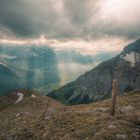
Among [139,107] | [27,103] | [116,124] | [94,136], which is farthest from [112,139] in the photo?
[27,103]

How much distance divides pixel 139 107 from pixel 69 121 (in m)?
16.1

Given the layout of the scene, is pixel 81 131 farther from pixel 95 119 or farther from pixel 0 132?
pixel 0 132

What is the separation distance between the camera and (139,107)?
46.9 m

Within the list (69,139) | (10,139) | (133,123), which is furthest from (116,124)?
(10,139)

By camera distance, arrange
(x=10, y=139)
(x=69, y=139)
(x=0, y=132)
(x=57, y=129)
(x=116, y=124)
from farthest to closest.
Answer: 1. (x=0, y=132)
2. (x=10, y=139)
3. (x=57, y=129)
4. (x=116, y=124)
5. (x=69, y=139)

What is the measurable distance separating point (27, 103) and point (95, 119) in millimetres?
82520

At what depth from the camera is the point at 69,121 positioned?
121ft

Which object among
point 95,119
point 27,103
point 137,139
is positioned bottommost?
point 137,139

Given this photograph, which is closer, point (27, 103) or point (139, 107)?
point (139, 107)

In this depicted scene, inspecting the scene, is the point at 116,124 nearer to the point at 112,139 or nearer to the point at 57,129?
the point at 112,139

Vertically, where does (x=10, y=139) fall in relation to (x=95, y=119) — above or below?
below

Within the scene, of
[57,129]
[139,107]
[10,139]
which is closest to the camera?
[57,129]

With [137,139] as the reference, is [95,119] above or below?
above

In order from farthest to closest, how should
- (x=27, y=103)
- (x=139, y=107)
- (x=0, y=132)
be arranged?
(x=27, y=103) → (x=139, y=107) → (x=0, y=132)
